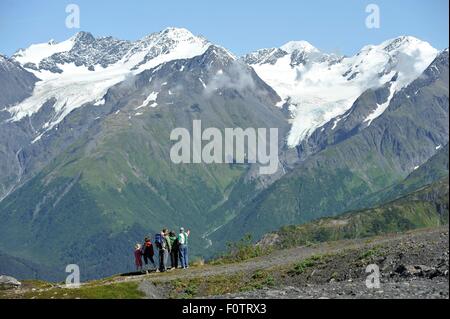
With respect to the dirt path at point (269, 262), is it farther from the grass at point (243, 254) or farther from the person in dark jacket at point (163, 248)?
the grass at point (243, 254)

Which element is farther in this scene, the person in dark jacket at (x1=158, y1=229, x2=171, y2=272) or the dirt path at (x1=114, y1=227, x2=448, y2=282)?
the person in dark jacket at (x1=158, y1=229, x2=171, y2=272)

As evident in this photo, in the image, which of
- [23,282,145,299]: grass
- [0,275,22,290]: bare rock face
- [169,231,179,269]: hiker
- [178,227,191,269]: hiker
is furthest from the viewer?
[0,275,22,290]: bare rock face

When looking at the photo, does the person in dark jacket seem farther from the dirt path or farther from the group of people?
the dirt path

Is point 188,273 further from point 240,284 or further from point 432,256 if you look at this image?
point 432,256

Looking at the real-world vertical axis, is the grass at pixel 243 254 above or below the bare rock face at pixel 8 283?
above

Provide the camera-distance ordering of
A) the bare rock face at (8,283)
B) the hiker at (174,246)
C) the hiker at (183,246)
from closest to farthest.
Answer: the hiker at (183,246), the hiker at (174,246), the bare rock face at (8,283)

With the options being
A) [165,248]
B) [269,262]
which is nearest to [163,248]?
[165,248]

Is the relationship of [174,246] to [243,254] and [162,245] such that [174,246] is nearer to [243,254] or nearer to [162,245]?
[162,245]

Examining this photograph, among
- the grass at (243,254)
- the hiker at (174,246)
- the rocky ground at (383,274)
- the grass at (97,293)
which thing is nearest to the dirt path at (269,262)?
the hiker at (174,246)

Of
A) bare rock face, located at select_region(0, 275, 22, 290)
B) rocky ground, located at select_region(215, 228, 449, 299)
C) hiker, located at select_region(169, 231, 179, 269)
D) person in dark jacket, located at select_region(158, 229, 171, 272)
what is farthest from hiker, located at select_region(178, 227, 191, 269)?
bare rock face, located at select_region(0, 275, 22, 290)

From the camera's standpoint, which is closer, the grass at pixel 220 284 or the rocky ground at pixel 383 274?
the rocky ground at pixel 383 274
